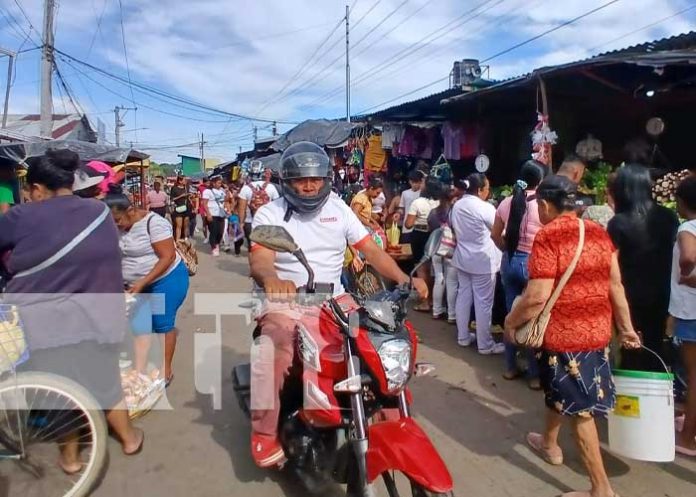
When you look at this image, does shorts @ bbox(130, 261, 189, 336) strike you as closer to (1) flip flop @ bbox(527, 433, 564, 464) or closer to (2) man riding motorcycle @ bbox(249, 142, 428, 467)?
(2) man riding motorcycle @ bbox(249, 142, 428, 467)

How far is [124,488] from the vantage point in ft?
10.1

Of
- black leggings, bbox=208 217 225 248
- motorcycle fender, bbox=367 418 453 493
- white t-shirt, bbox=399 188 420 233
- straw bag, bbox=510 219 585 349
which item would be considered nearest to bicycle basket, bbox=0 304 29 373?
motorcycle fender, bbox=367 418 453 493

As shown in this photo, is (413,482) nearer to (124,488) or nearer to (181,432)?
(124,488)

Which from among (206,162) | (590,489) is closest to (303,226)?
(590,489)

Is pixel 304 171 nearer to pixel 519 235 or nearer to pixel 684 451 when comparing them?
pixel 519 235

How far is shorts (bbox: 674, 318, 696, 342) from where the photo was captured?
3.21 m

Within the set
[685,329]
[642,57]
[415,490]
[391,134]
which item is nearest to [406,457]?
[415,490]

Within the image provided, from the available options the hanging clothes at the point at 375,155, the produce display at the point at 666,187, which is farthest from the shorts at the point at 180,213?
the produce display at the point at 666,187

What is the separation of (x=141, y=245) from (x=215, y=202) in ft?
28.2

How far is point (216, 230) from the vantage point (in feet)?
41.1

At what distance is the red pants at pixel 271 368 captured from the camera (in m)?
2.79

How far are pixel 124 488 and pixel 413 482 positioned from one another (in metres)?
1.81

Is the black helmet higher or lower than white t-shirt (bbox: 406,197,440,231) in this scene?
higher

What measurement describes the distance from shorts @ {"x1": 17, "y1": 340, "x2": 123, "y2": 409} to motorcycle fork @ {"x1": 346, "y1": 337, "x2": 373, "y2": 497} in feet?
5.16
